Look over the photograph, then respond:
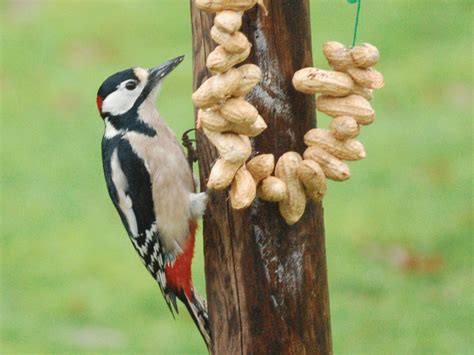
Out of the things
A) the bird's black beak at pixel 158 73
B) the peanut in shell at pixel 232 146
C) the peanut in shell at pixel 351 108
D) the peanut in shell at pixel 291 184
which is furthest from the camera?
the bird's black beak at pixel 158 73

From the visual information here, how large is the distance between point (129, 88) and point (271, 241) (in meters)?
1.28

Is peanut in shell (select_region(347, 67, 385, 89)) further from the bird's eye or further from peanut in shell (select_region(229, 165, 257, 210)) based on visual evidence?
the bird's eye

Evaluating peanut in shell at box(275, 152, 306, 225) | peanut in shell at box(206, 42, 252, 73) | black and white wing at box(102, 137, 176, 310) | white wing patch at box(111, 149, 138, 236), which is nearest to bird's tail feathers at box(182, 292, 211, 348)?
black and white wing at box(102, 137, 176, 310)

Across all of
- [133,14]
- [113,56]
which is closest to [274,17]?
[113,56]

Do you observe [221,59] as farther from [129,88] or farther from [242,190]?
[129,88]

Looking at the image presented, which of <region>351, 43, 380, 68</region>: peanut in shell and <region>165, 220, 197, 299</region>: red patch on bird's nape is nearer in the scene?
<region>351, 43, 380, 68</region>: peanut in shell

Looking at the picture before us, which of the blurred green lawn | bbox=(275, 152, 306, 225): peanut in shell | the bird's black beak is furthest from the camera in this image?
the blurred green lawn

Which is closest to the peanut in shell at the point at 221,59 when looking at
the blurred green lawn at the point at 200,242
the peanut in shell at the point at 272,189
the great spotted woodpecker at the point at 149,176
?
the peanut in shell at the point at 272,189

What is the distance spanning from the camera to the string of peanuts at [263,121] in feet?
11.4

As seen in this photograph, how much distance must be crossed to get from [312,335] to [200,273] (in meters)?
3.77

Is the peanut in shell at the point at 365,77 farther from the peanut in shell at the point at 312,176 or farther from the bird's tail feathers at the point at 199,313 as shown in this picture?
the bird's tail feathers at the point at 199,313

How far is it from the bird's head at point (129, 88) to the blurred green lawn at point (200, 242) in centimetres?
235

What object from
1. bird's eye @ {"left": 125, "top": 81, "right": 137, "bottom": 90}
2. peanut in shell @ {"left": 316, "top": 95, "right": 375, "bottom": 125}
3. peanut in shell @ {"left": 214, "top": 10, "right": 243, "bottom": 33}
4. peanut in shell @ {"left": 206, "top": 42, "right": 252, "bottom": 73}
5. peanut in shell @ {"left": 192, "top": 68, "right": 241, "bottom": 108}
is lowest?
bird's eye @ {"left": 125, "top": 81, "right": 137, "bottom": 90}

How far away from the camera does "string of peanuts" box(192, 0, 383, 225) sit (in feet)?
11.4
